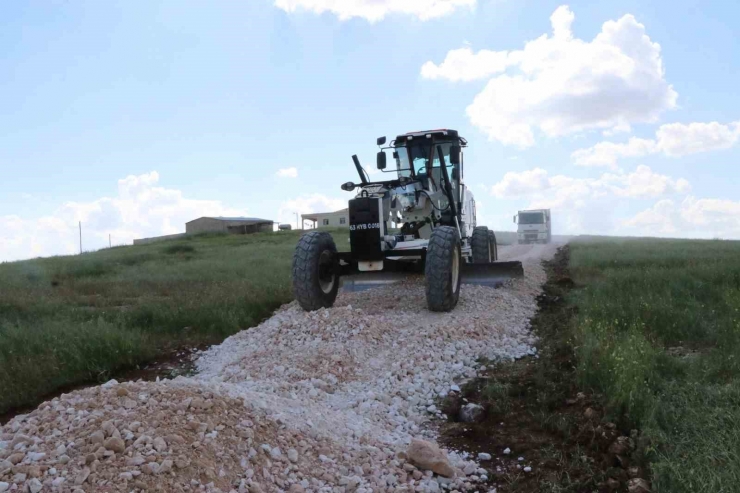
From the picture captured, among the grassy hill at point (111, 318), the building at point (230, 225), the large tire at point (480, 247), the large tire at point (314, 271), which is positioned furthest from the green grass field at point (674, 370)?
the building at point (230, 225)

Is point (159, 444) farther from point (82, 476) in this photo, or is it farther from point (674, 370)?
point (674, 370)

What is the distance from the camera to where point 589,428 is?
4.73 meters

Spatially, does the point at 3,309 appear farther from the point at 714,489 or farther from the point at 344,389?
the point at 714,489

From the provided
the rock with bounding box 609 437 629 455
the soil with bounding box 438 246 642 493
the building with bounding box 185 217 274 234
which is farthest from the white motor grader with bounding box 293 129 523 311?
the building with bounding box 185 217 274 234

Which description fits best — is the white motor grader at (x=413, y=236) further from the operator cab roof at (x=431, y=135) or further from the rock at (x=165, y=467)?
the rock at (x=165, y=467)

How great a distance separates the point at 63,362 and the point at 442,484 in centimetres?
518

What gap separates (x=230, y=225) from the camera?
167 ft

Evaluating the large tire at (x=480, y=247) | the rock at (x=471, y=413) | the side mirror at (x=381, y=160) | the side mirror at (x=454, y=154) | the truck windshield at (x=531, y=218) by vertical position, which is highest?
the side mirror at (x=454, y=154)

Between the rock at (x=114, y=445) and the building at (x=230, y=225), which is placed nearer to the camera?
the rock at (x=114, y=445)

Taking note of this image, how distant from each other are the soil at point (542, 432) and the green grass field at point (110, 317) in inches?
174

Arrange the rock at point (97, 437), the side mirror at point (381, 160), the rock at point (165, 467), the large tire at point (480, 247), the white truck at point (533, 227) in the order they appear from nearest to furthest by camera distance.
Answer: the rock at point (165, 467), the rock at point (97, 437), the side mirror at point (381, 160), the large tire at point (480, 247), the white truck at point (533, 227)

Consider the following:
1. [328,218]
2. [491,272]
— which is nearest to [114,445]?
[491,272]

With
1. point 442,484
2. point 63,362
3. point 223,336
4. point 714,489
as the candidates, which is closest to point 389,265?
point 223,336

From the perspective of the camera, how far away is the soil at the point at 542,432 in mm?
4141
